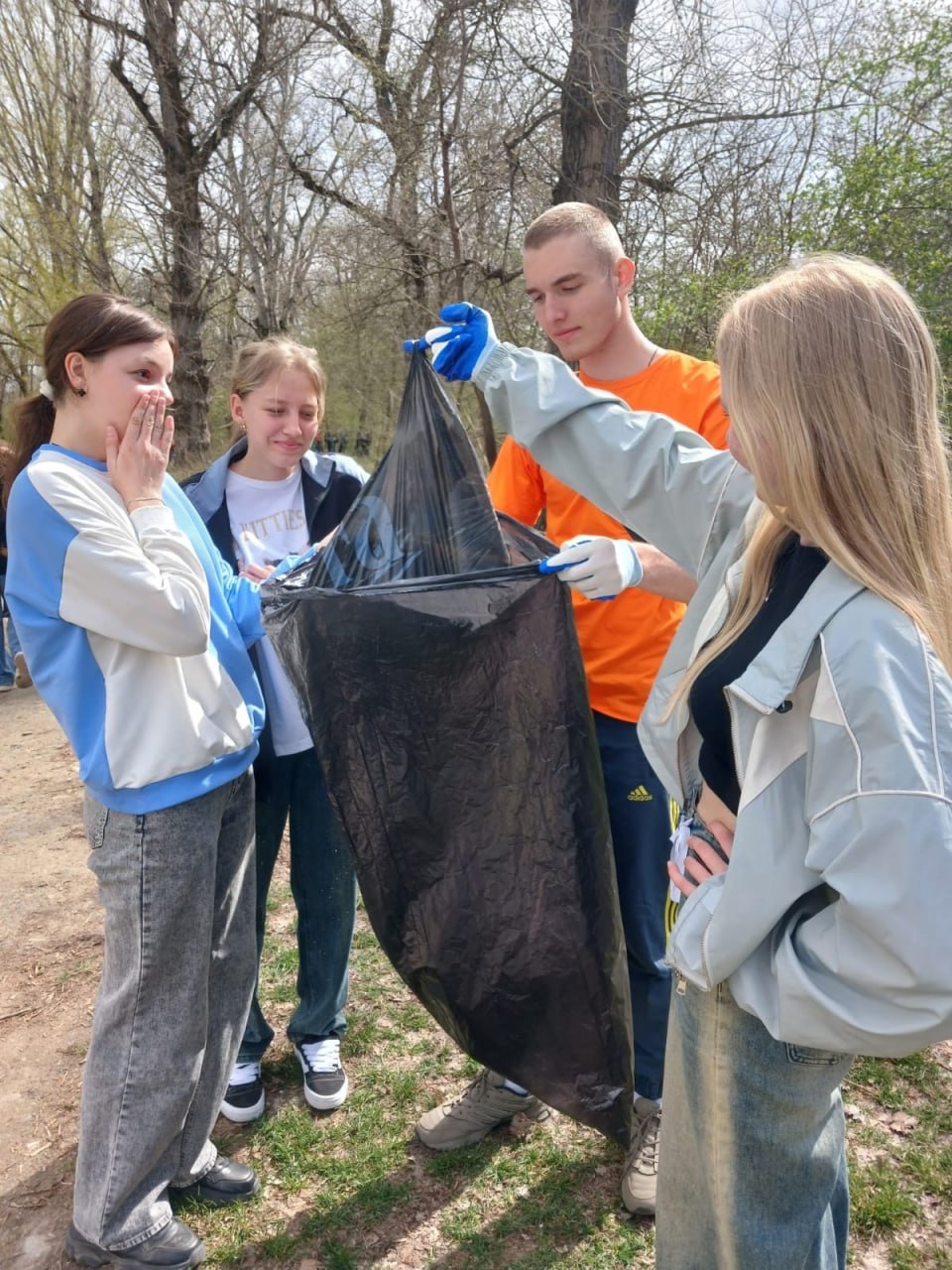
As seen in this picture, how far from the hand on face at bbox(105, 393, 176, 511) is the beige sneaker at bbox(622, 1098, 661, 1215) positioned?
1.68 m

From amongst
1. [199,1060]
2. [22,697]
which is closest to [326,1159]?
[199,1060]

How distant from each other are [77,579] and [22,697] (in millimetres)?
6018

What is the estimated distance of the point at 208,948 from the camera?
1.79 metres

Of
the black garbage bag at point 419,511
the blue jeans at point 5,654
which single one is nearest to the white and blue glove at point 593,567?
the black garbage bag at point 419,511

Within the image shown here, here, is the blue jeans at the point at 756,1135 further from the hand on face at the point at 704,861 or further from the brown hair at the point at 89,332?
the brown hair at the point at 89,332

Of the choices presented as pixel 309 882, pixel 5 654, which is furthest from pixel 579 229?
pixel 5 654

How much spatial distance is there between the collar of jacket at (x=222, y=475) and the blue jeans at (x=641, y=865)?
3.17ft

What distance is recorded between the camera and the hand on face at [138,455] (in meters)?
1.65

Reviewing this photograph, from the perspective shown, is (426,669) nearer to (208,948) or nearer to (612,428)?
(612,428)

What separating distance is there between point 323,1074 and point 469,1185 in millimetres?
Result: 480

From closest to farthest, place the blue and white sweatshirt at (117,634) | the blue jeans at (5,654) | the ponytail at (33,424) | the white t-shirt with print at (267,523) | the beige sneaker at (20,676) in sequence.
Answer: the blue and white sweatshirt at (117,634) → the ponytail at (33,424) → the white t-shirt with print at (267,523) → the beige sneaker at (20,676) → the blue jeans at (5,654)

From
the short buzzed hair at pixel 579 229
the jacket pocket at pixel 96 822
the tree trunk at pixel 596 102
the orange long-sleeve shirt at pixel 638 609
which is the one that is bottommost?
the jacket pocket at pixel 96 822

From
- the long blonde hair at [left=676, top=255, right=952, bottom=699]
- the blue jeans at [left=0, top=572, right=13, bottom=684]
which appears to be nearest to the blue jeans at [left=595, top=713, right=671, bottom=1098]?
the long blonde hair at [left=676, top=255, right=952, bottom=699]

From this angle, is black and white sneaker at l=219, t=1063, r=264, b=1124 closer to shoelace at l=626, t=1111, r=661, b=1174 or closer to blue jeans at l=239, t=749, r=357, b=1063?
blue jeans at l=239, t=749, r=357, b=1063
